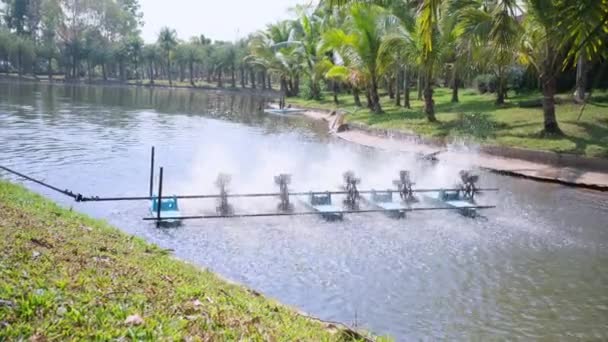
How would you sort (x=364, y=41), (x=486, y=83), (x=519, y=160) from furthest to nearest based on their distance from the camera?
(x=486, y=83) → (x=364, y=41) → (x=519, y=160)

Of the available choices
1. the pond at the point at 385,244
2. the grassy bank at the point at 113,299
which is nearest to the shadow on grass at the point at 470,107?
the pond at the point at 385,244

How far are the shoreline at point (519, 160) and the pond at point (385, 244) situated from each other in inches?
32.5

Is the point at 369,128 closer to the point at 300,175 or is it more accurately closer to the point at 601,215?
the point at 300,175

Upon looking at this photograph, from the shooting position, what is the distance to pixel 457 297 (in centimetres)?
952

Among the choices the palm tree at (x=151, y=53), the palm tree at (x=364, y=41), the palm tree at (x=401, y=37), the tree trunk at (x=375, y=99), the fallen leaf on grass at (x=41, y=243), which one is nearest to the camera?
the fallen leaf on grass at (x=41, y=243)

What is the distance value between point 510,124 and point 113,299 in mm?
24784

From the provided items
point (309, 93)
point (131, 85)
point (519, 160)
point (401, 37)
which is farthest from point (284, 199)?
point (131, 85)

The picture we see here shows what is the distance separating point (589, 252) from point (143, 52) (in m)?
99.4

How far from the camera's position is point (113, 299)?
17.6 feet

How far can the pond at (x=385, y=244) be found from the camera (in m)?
8.88

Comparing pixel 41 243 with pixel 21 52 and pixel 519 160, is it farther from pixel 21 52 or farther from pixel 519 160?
pixel 21 52

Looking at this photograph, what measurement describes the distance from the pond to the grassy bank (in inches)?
86.8

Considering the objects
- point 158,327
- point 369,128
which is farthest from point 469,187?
point 369,128

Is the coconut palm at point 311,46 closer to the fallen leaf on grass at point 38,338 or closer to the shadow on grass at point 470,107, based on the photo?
the shadow on grass at point 470,107
